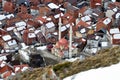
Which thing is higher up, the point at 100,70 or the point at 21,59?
the point at 100,70

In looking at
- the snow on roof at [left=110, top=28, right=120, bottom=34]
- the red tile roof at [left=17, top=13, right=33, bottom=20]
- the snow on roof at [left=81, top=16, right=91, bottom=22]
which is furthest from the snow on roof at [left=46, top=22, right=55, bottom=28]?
the snow on roof at [left=110, top=28, right=120, bottom=34]

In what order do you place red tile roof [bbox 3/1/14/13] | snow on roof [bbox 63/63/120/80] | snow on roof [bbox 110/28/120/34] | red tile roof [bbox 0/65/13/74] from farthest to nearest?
red tile roof [bbox 3/1/14/13], snow on roof [bbox 110/28/120/34], red tile roof [bbox 0/65/13/74], snow on roof [bbox 63/63/120/80]

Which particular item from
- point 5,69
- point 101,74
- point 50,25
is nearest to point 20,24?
point 50,25

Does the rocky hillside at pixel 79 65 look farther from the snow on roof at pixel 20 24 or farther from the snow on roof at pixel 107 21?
the snow on roof at pixel 20 24

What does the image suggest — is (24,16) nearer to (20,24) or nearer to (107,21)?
(20,24)

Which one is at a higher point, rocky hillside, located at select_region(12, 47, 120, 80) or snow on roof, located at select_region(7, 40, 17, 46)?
rocky hillside, located at select_region(12, 47, 120, 80)

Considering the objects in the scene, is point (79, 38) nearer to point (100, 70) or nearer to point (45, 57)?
point (45, 57)

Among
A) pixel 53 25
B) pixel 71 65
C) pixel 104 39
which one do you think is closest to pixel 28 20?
pixel 53 25

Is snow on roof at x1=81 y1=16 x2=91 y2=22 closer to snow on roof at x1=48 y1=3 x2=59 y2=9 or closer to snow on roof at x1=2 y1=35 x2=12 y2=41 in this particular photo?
snow on roof at x1=48 y1=3 x2=59 y2=9
